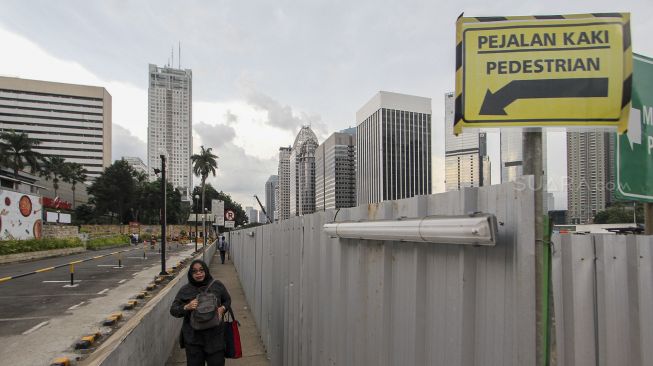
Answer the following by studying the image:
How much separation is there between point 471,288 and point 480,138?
717mm

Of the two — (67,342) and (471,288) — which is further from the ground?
(471,288)

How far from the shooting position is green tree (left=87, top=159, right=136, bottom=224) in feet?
311

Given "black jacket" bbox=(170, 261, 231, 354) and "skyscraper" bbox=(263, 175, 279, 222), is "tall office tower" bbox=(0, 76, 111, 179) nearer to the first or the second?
"skyscraper" bbox=(263, 175, 279, 222)

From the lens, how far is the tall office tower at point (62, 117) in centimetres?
14812

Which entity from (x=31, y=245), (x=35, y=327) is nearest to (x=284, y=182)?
(x=31, y=245)

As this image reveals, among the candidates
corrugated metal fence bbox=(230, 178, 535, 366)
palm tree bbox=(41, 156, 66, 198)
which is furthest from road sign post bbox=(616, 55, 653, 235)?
palm tree bbox=(41, 156, 66, 198)

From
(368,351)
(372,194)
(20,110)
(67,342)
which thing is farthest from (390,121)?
(20,110)

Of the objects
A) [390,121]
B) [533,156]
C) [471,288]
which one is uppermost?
[390,121]

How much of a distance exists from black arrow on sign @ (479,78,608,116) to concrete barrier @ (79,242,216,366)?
378cm

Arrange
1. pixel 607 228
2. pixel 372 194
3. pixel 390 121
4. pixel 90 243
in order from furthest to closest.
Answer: pixel 90 243 < pixel 372 194 < pixel 390 121 < pixel 607 228

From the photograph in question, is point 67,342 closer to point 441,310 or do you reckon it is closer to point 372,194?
point 441,310

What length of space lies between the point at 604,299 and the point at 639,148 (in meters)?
0.83

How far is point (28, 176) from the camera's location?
89.1 metres

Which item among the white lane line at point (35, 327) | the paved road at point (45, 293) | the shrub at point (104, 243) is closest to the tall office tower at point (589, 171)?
the white lane line at point (35, 327)
